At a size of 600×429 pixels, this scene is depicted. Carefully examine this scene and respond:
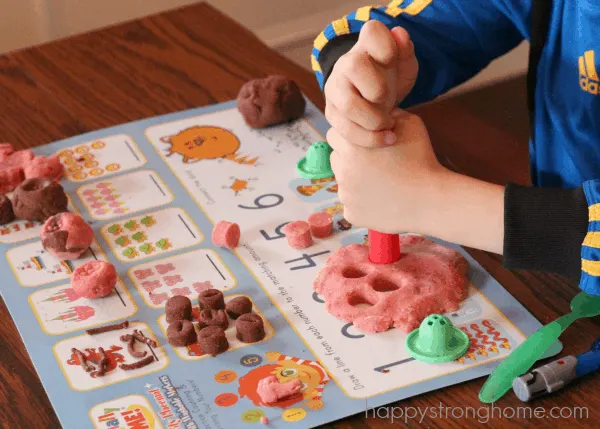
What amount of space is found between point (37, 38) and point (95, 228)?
1096mm

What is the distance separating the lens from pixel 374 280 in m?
0.89

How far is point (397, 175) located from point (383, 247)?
0.32 ft

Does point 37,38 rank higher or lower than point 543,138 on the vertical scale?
lower

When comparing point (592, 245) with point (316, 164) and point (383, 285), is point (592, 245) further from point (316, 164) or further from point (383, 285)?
point (316, 164)

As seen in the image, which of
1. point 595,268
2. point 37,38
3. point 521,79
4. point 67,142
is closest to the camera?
point 595,268

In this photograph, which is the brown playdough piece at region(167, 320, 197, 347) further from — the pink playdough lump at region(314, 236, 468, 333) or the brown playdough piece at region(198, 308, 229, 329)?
the pink playdough lump at region(314, 236, 468, 333)

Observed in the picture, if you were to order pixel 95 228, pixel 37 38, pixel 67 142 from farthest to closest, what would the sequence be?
pixel 37 38
pixel 67 142
pixel 95 228

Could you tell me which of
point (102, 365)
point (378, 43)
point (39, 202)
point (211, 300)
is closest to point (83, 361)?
point (102, 365)

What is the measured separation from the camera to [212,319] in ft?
2.79

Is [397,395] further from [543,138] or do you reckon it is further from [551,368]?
[543,138]

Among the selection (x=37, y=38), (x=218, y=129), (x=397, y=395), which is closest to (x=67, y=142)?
(x=218, y=129)

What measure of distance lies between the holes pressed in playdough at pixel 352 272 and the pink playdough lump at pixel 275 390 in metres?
0.15

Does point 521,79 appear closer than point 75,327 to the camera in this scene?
No

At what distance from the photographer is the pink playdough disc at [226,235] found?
95 centimetres
